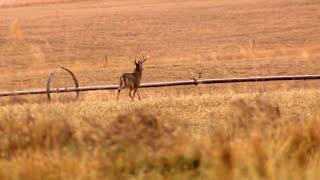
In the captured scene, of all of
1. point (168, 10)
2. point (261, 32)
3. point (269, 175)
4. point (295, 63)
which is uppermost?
point (168, 10)

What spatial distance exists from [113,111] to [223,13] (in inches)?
1580

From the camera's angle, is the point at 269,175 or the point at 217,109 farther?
the point at 217,109

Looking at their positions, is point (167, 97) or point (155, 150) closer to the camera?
point (155, 150)

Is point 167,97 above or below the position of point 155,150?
above

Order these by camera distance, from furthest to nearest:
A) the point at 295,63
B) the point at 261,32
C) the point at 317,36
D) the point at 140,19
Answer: the point at 140,19
the point at 261,32
the point at 317,36
the point at 295,63

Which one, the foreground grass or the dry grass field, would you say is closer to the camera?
the foreground grass

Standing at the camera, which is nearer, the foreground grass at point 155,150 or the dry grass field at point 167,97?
the foreground grass at point 155,150

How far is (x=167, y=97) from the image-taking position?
12664 mm

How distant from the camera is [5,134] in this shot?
22.3ft

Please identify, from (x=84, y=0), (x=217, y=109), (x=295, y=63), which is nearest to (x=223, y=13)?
(x=295, y=63)

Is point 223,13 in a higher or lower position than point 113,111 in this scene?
higher

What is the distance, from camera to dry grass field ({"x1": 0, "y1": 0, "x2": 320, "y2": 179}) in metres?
5.51

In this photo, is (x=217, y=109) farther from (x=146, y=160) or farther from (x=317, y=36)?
(x=317, y=36)

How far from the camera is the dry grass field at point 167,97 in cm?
551
